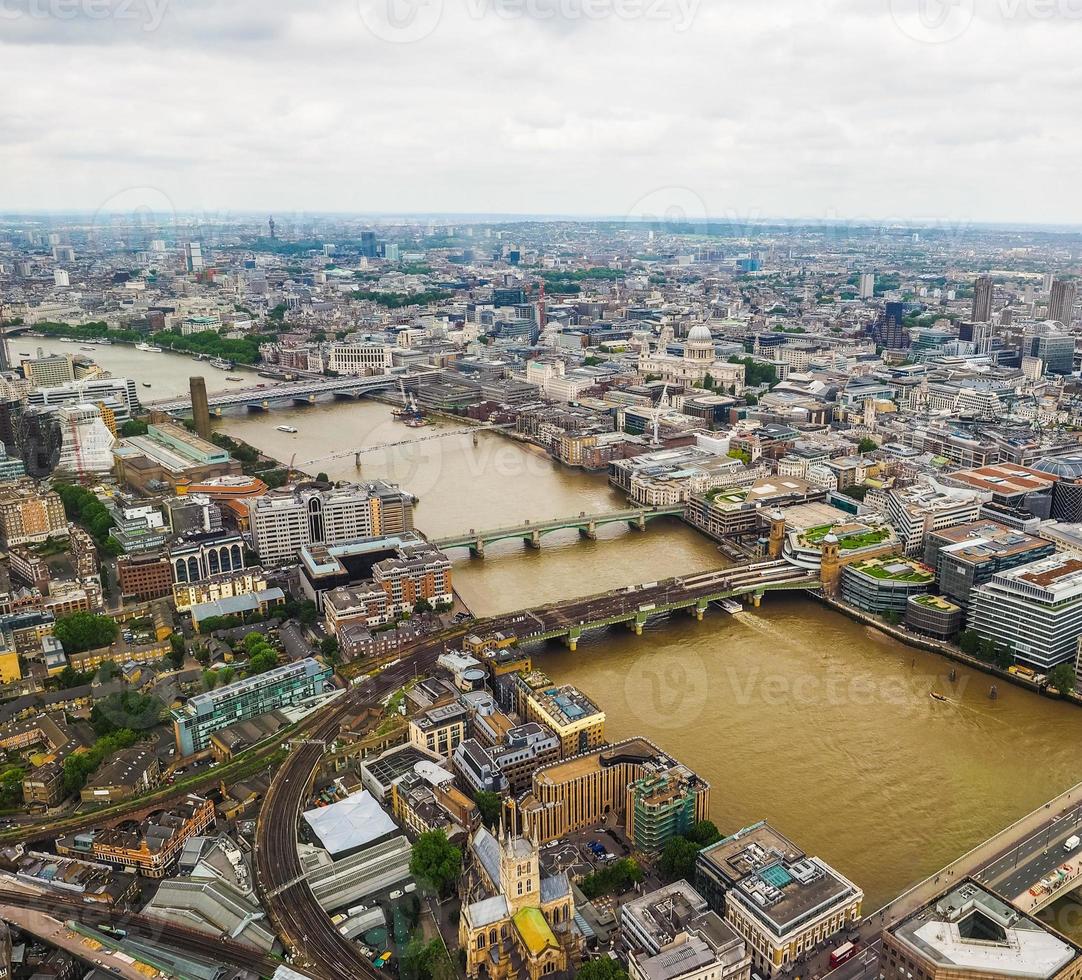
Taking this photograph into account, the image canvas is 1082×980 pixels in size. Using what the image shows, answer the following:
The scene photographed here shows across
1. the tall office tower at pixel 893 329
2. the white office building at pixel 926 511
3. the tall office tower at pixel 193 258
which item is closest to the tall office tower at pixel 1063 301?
the tall office tower at pixel 893 329

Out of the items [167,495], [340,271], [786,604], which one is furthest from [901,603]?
[340,271]

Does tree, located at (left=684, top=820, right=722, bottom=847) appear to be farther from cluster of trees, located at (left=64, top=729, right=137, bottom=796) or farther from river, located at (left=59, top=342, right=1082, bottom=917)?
cluster of trees, located at (left=64, top=729, right=137, bottom=796)

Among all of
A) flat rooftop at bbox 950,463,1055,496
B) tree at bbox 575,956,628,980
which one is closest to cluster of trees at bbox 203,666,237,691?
tree at bbox 575,956,628,980

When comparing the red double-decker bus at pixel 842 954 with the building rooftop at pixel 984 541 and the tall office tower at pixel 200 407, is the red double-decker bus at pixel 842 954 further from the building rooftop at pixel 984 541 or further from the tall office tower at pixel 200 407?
the tall office tower at pixel 200 407

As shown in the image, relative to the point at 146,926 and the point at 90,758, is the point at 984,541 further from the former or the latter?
the point at 90,758

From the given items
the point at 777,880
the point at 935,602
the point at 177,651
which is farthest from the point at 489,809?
the point at 935,602

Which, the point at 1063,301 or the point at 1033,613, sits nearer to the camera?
the point at 1033,613

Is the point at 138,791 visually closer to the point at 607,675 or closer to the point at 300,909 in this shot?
the point at 300,909
